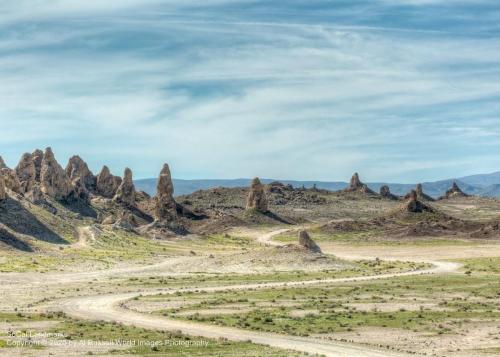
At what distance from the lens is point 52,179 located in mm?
147875

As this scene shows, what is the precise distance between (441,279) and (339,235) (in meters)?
85.8

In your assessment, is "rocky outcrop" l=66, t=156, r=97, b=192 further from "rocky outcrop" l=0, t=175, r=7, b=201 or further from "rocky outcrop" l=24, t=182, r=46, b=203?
"rocky outcrop" l=0, t=175, r=7, b=201

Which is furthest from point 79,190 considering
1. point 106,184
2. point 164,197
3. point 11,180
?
point 11,180

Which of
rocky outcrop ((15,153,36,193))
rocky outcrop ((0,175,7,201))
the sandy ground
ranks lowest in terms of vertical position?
the sandy ground

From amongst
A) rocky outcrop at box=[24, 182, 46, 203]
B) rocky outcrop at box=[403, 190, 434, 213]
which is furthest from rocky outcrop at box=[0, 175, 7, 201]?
rocky outcrop at box=[403, 190, 434, 213]

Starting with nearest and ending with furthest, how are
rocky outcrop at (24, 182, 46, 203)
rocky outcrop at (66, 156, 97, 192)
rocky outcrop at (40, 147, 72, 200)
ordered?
rocky outcrop at (24, 182, 46, 203)
rocky outcrop at (40, 147, 72, 200)
rocky outcrop at (66, 156, 97, 192)

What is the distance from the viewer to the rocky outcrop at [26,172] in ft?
465

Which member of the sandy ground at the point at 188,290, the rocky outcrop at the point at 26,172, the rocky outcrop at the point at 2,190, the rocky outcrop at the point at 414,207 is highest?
the rocky outcrop at the point at 26,172

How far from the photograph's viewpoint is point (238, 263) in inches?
3873

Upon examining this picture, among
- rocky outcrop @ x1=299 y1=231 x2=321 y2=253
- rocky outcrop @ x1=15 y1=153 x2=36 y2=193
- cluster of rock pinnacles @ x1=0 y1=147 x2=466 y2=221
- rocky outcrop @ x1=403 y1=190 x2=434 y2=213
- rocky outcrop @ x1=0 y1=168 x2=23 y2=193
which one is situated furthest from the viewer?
rocky outcrop @ x1=403 y1=190 x2=434 y2=213

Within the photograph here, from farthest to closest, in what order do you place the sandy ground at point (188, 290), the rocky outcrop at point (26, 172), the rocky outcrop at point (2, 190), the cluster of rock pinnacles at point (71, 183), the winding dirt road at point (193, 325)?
the rocky outcrop at point (26, 172) → the cluster of rock pinnacles at point (71, 183) → the rocky outcrop at point (2, 190) → the sandy ground at point (188, 290) → the winding dirt road at point (193, 325)

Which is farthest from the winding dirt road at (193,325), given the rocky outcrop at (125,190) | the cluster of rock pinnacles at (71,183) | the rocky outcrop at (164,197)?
the rocky outcrop at (125,190)

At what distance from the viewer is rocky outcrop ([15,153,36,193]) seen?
465ft

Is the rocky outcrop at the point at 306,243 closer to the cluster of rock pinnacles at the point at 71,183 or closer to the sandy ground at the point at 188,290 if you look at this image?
the sandy ground at the point at 188,290
